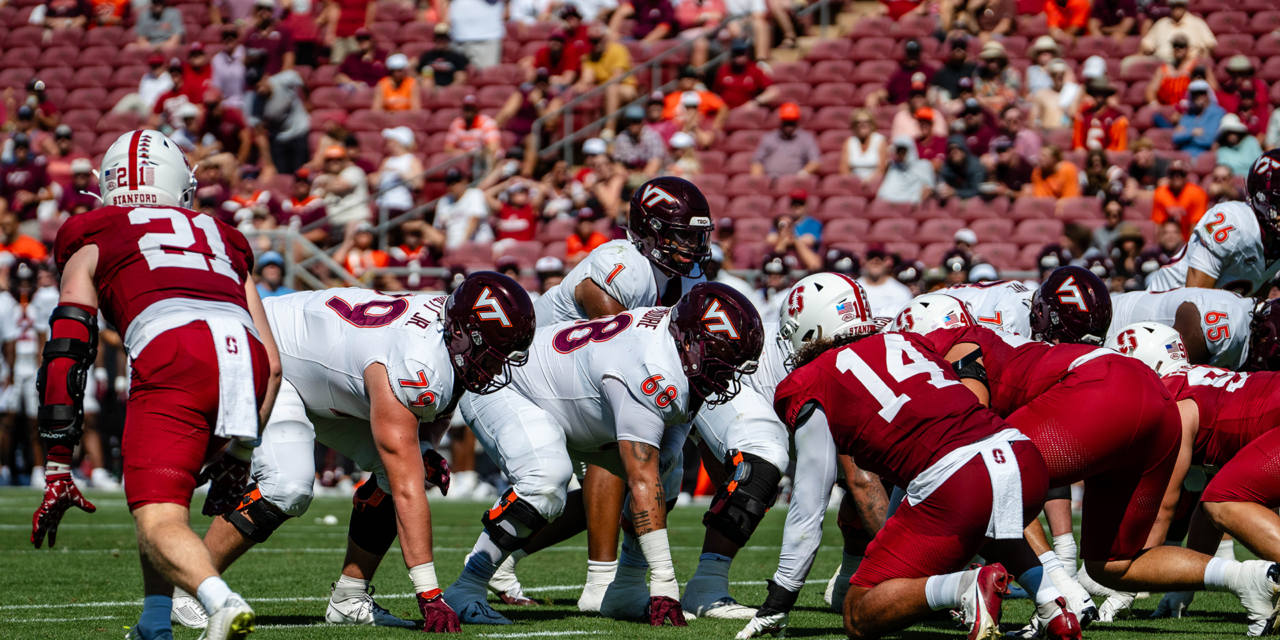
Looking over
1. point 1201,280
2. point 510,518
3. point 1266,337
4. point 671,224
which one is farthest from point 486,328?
point 1201,280

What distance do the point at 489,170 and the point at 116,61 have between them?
7669 millimetres

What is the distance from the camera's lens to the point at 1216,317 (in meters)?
7.31

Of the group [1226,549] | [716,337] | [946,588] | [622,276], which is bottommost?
[1226,549]

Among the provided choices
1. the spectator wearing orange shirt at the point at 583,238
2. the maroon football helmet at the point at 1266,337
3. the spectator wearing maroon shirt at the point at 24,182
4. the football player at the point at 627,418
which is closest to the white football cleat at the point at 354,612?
the football player at the point at 627,418

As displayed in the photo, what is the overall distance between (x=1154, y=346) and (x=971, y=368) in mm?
1401

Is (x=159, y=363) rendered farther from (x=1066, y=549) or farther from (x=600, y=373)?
(x=1066, y=549)

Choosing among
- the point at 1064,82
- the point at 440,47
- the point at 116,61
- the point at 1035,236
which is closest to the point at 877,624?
the point at 1035,236

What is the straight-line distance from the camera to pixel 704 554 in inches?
253

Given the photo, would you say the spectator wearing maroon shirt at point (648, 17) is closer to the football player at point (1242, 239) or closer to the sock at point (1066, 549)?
the football player at point (1242, 239)

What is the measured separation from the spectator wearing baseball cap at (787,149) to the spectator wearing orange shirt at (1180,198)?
155 inches

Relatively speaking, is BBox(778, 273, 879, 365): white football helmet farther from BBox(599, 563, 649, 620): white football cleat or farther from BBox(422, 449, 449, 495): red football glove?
BBox(422, 449, 449, 495): red football glove

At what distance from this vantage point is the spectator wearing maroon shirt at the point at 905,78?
52.5ft

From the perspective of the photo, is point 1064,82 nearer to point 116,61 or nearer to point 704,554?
point 704,554

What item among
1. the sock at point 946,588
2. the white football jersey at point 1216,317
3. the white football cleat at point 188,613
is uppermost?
the sock at point 946,588
